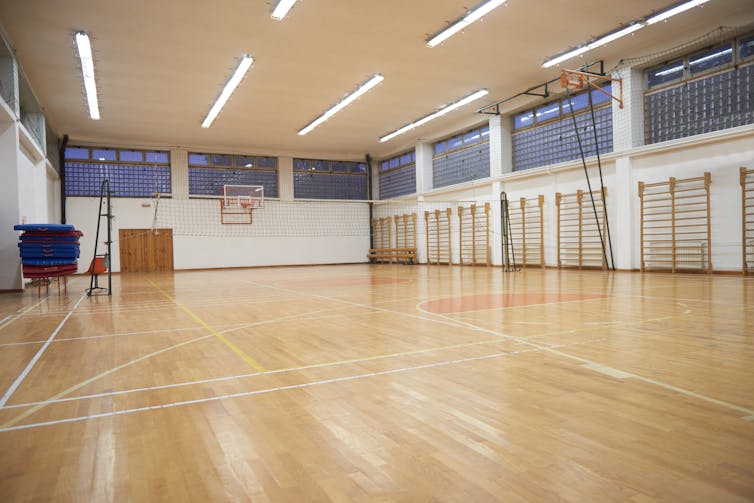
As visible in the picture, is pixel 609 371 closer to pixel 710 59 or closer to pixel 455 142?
pixel 710 59

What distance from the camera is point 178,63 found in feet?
37.8

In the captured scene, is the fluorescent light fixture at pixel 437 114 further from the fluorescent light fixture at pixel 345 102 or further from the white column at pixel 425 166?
the fluorescent light fixture at pixel 345 102

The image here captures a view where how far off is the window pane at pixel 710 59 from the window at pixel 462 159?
702 cm

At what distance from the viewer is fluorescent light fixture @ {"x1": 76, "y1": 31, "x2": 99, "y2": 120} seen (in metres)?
10.0

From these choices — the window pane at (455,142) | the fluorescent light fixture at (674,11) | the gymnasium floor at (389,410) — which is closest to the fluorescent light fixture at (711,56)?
the fluorescent light fixture at (674,11)

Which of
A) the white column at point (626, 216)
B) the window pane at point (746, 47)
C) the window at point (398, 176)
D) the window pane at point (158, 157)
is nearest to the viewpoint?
the window pane at point (746, 47)

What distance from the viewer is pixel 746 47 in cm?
1016

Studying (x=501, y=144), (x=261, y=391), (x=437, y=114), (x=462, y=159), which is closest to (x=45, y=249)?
(x=261, y=391)

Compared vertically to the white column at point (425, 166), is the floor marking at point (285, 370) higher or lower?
lower

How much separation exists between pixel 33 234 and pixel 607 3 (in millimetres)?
11782

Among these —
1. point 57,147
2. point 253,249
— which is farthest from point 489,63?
point 57,147

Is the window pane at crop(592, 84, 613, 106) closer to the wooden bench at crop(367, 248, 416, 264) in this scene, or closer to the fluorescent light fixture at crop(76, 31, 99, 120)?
Answer: the wooden bench at crop(367, 248, 416, 264)

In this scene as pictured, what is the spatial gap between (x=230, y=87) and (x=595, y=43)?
30.4 feet

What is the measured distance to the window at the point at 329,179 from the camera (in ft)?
74.6
